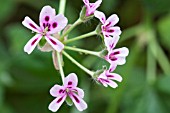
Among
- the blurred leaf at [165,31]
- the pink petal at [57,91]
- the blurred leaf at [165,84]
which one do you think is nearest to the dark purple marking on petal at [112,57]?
the pink petal at [57,91]

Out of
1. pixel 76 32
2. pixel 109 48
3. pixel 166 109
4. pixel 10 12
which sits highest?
pixel 10 12

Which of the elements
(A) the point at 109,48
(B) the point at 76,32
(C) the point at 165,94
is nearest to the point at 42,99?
(B) the point at 76,32

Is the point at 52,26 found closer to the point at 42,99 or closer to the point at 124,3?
the point at 42,99

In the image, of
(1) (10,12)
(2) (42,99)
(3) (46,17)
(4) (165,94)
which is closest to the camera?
(3) (46,17)

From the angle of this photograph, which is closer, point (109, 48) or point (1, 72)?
point (109, 48)

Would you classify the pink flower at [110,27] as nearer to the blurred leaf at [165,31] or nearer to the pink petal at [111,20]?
the pink petal at [111,20]

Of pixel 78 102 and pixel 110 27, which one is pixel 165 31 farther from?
pixel 78 102

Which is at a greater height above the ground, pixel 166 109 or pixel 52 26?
pixel 166 109

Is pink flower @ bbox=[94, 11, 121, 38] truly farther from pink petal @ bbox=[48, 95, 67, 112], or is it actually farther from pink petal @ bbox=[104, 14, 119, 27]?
pink petal @ bbox=[48, 95, 67, 112]
